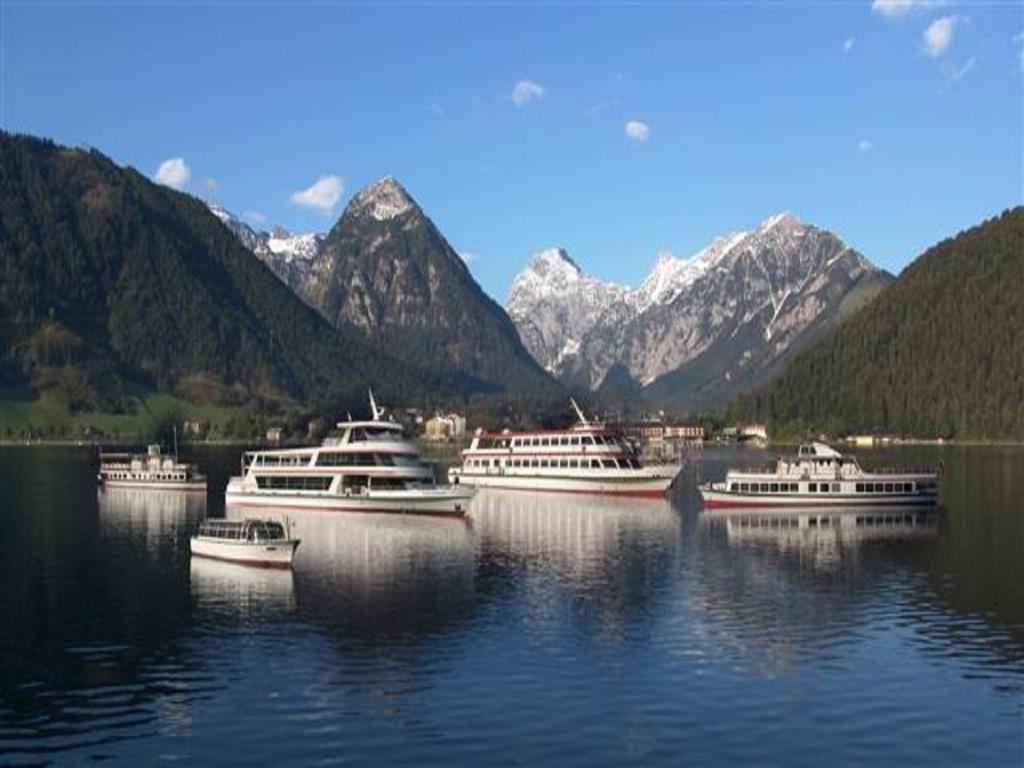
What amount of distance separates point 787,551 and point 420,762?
66.3 metres

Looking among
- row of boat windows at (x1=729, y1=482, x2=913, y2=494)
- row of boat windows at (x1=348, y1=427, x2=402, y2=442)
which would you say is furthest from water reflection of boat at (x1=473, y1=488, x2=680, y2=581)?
row of boat windows at (x1=348, y1=427, x2=402, y2=442)

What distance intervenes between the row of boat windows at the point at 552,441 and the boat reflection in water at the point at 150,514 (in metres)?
47.0

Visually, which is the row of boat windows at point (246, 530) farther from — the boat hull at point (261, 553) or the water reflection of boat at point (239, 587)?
the water reflection of boat at point (239, 587)

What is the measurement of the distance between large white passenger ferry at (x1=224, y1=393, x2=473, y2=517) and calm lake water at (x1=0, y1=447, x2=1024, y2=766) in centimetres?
2004

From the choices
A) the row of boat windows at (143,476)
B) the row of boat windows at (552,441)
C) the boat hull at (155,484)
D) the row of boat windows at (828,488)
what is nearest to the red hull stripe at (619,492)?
the row of boat windows at (552,441)

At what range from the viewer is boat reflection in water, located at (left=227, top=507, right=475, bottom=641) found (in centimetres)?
7475

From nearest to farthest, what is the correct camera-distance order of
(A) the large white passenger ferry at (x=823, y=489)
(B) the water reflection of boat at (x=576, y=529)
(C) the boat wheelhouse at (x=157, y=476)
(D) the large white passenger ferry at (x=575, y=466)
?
(B) the water reflection of boat at (x=576, y=529), (A) the large white passenger ferry at (x=823, y=489), (D) the large white passenger ferry at (x=575, y=466), (C) the boat wheelhouse at (x=157, y=476)

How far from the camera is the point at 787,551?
108 metres

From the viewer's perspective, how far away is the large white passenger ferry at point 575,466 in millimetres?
171250

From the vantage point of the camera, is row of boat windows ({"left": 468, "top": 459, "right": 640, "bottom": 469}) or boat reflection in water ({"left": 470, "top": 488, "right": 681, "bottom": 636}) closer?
boat reflection in water ({"left": 470, "top": 488, "right": 681, "bottom": 636})

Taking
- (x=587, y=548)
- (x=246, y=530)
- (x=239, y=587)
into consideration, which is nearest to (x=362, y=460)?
(x=587, y=548)

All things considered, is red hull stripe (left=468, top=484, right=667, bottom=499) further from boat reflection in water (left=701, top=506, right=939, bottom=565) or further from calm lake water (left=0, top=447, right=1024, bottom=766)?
calm lake water (left=0, top=447, right=1024, bottom=766)

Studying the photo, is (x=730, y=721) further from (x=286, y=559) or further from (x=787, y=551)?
(x=787, y=551)

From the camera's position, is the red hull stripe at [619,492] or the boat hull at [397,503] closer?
the boat hull at [397,503]
